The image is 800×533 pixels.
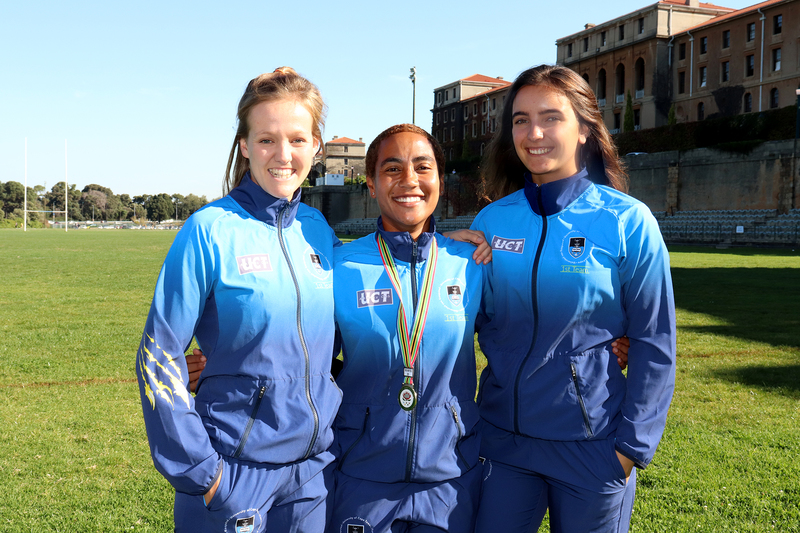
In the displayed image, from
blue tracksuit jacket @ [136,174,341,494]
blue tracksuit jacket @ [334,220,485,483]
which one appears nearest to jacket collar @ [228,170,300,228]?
blue tracksuit jacket @ [136,174,341,494]

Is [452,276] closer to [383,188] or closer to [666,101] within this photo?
[383,188]

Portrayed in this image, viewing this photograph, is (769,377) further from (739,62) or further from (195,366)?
(739,62)

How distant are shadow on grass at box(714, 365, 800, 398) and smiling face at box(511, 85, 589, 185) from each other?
5.41 metres

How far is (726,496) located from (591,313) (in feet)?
9.00

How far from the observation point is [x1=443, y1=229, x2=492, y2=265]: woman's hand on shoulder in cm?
262

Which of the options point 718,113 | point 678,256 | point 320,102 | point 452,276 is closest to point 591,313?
point 452,276

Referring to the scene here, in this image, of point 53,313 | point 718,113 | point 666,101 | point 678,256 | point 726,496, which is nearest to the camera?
point 726,496

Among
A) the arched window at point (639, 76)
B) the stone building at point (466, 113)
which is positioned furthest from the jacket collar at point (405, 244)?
the stone building at point (466, 113)

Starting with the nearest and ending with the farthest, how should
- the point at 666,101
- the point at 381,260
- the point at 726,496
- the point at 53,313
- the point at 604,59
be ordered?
the point at 381,260
the point at 726,496
the point at 53,313
the point at 666,101
the point at 604,59

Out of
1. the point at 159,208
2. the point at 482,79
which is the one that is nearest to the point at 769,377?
the point at 482,79

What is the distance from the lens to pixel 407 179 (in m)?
2.58

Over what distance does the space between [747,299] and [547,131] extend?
40.3 ft

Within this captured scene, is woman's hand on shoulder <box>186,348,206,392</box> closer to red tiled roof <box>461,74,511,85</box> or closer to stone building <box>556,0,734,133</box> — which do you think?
stone building <box>556,0,734,133</box>

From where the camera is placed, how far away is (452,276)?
8.38ft
